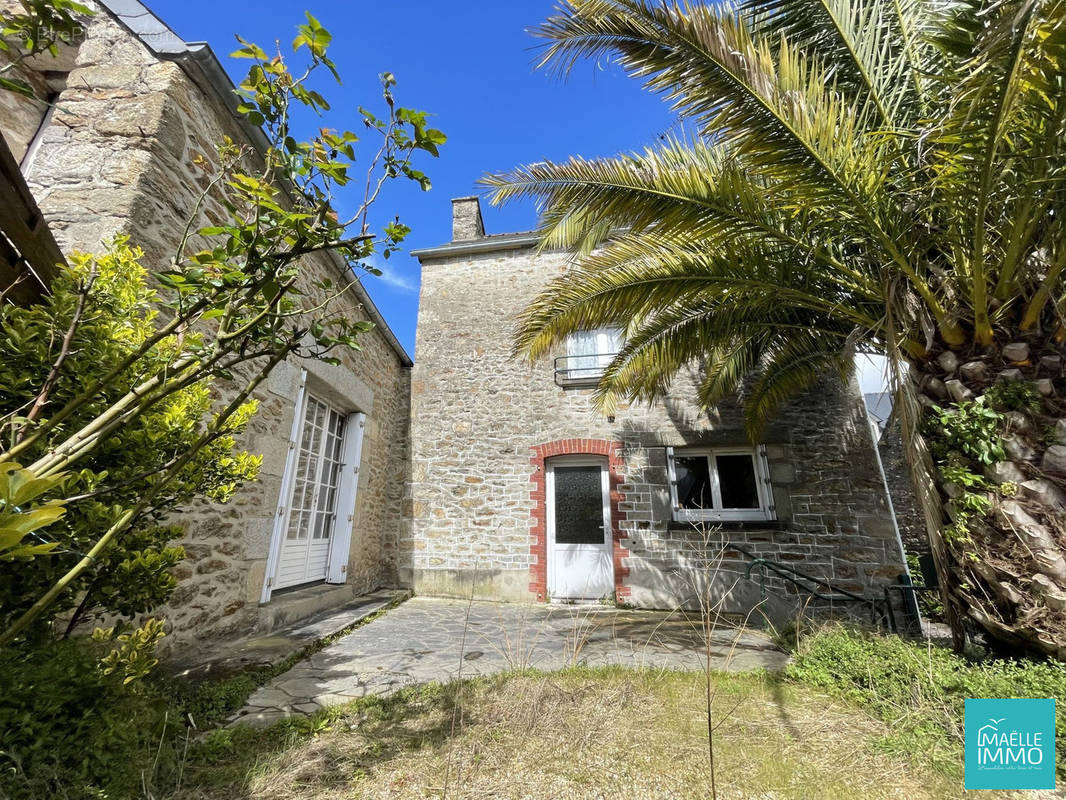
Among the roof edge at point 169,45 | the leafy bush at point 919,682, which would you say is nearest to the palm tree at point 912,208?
the leafy bush at point 919,682

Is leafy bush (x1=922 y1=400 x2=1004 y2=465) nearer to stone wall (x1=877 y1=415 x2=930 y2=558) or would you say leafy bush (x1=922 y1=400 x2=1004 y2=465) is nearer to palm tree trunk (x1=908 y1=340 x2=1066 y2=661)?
palm tree trunk (x1=908 y1=340 x2=1066 y2=661)

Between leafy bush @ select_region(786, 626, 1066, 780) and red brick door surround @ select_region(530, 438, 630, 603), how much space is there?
2774 mm

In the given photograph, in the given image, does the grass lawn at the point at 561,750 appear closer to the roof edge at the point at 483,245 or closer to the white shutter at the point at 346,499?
the white shutter at the point at 346,499

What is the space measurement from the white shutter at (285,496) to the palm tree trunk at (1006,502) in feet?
17.7

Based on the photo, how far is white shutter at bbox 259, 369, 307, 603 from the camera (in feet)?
13.0

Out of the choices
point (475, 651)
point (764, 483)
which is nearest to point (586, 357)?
point (764, 483)

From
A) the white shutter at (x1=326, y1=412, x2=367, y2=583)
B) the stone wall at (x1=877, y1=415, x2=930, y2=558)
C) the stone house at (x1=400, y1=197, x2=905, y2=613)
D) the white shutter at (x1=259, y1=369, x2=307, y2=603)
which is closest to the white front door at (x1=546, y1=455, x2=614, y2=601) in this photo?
the stone house at (x1=400, y1=197, x2=905, y2=613)

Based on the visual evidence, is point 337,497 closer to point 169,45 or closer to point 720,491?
point 169,45

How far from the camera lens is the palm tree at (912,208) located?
2479mm

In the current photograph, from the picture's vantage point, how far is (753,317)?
14.2 ft

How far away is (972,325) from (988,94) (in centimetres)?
159

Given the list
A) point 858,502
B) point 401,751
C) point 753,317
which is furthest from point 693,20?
point 858,502

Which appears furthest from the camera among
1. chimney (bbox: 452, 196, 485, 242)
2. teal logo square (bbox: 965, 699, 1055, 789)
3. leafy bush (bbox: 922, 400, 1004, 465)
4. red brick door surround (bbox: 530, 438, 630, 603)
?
chimney (bbox: 452, 196, 485, 242)

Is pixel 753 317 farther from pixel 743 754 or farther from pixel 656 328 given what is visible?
pixel 743 754
